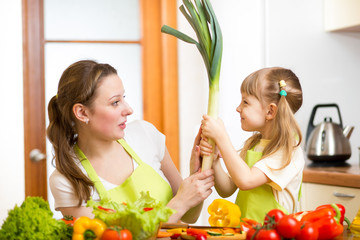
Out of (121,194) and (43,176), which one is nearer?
(121,194)

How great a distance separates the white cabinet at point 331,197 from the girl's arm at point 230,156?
0.98 m

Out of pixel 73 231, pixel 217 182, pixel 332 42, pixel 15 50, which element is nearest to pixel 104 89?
pixel 217 182

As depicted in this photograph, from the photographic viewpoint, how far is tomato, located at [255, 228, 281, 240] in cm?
106

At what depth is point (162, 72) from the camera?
11.4 feet

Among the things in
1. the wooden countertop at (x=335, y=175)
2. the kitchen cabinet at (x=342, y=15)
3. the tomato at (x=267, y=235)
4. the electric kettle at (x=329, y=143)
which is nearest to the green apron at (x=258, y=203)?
the tomato at (x=267, y=235)

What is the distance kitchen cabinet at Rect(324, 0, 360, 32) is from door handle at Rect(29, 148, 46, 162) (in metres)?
1.93

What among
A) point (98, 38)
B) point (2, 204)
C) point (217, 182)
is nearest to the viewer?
point (217, 182)

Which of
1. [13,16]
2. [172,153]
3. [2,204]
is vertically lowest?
[2,204]

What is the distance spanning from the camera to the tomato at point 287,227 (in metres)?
1.08

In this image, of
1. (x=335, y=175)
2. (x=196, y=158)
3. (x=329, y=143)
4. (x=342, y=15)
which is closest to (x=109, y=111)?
(x=196, y=158)

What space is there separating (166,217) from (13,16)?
2.39m

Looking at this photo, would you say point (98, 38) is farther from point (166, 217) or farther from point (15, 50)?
point (166, 217)

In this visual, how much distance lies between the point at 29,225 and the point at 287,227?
1.81 feet

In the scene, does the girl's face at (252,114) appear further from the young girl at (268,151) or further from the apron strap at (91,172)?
the apron strap at (91,172)
